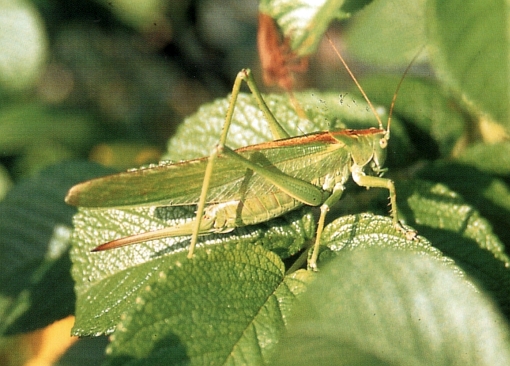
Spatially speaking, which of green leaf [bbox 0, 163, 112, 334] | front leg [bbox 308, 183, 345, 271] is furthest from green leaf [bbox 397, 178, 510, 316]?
green leaf [bbox 0, 163, 112, 334]

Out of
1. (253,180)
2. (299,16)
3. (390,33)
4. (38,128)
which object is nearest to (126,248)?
(253,180)

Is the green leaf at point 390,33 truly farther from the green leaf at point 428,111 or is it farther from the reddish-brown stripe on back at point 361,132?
the reddish-brown stripe on back at point 361,132

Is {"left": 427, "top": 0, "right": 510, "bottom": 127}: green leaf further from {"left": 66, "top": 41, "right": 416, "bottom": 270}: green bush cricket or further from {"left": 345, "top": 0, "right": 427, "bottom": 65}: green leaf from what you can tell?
{"left": 345, "top": 0, "right": 427, "bottom": 65}: green leaf

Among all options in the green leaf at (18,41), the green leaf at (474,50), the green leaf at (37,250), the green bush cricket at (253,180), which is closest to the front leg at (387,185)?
the green bush cricket at (253,180)

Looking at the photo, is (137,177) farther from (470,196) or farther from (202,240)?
(470,196)

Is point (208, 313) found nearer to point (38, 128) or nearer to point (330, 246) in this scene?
point (330, 246)

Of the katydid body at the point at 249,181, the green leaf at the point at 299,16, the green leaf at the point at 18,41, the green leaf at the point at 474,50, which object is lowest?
the katydid body at the point at 249,181

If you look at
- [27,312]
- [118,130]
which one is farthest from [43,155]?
[27,312]
